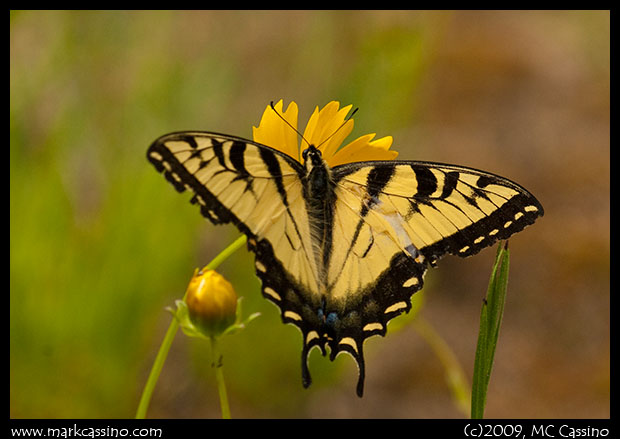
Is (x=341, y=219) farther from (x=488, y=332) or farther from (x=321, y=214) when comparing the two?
(x=488, y=332)

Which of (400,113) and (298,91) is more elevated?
(298,91)

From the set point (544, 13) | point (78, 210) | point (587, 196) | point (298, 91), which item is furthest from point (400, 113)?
point (544, 13)

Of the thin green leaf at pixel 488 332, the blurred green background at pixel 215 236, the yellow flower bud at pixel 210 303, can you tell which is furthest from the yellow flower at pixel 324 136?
the blurred green background at pixel 215 236

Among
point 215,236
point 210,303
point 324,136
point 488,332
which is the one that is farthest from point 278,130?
point 215,236

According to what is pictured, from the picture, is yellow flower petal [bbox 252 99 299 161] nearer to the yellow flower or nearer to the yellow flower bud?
the yellow flower

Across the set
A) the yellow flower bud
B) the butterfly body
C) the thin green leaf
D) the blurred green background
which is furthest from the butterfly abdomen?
the blurred green background

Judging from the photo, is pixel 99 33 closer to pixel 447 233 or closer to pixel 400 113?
pixel 400 113
